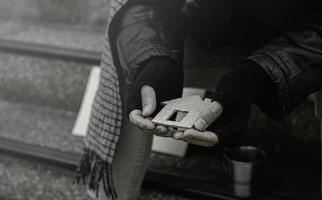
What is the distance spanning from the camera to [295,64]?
77cm

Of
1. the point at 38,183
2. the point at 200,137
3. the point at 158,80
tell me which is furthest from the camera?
the point at 38,183

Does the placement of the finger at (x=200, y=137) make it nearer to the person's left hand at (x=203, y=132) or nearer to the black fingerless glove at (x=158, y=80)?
the person's left hand at (x=203, y=132)

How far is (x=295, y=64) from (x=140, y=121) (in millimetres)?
266

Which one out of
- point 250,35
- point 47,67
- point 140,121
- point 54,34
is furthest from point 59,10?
point 140,121

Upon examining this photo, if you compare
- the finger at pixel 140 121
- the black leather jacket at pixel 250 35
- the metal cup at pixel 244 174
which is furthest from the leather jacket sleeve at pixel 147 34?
the metal cup at pixel 244 174

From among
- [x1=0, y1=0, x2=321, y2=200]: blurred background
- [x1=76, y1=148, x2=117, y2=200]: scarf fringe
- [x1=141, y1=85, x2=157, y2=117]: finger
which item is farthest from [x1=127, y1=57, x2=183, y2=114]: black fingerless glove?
[x1=0, y1=0, x2=321, y2=200]: blurred background

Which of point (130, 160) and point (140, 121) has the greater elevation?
point (140, 121)

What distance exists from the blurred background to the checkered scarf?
0.15 meters

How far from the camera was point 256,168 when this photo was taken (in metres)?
1.06

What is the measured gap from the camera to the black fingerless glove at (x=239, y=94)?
2.40ft

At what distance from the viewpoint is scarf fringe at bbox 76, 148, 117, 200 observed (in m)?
1.01

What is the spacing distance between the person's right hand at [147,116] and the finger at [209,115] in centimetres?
5

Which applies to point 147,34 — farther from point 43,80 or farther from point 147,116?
point 43,80

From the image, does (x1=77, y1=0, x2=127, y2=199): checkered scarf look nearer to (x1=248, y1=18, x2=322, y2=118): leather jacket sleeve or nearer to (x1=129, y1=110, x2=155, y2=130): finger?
(x1=129, y1=110, x2=155, y2=130): finger
